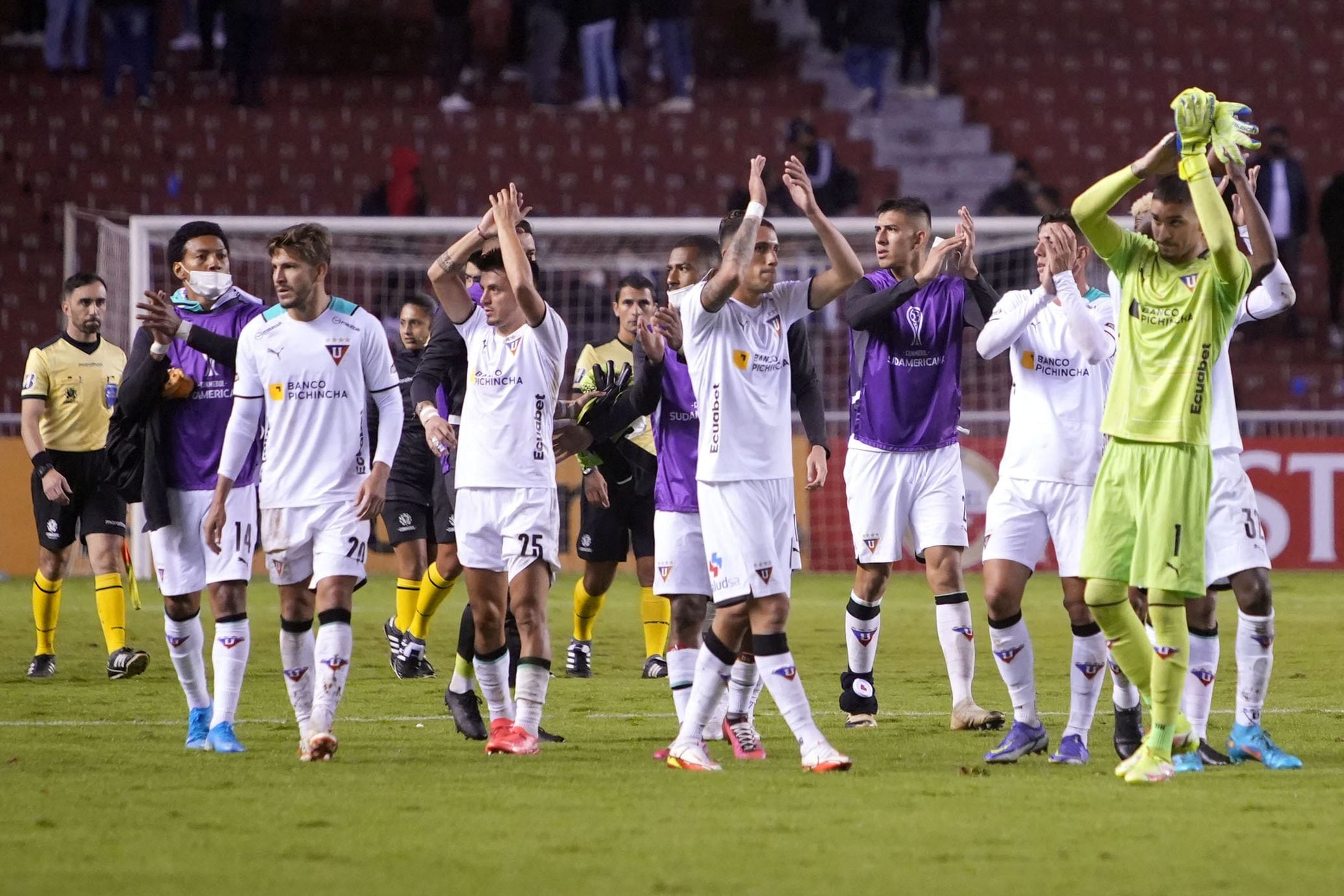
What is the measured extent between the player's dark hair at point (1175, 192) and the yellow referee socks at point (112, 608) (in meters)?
6.83

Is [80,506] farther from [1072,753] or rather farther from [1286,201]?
[1286,201]

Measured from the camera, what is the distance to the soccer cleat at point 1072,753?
7656mm

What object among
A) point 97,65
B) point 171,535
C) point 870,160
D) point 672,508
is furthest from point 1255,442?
point 97,65

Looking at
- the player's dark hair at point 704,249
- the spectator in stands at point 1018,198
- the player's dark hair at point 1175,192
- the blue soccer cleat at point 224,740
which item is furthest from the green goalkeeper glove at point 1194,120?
the spectator in stands at point 1018,198

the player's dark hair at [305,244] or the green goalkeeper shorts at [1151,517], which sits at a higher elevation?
the player's dark hair at [305,244]

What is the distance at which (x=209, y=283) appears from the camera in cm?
813

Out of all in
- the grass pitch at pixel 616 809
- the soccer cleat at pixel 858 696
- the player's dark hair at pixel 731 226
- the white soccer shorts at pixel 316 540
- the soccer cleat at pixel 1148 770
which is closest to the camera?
the grass pitch at pixel 616 809

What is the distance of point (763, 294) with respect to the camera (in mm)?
7539

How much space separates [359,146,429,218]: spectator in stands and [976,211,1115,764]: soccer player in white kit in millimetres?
14631

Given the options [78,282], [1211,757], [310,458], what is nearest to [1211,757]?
[1211,757]

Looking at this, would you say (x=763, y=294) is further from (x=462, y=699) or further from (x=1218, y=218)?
(x=462, y=699)

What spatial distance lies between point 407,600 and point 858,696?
12.1 feet

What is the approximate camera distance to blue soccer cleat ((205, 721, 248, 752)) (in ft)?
26.1

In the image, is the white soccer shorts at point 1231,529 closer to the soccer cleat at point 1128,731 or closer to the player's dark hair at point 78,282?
the soccer cleat at point 1128,731
